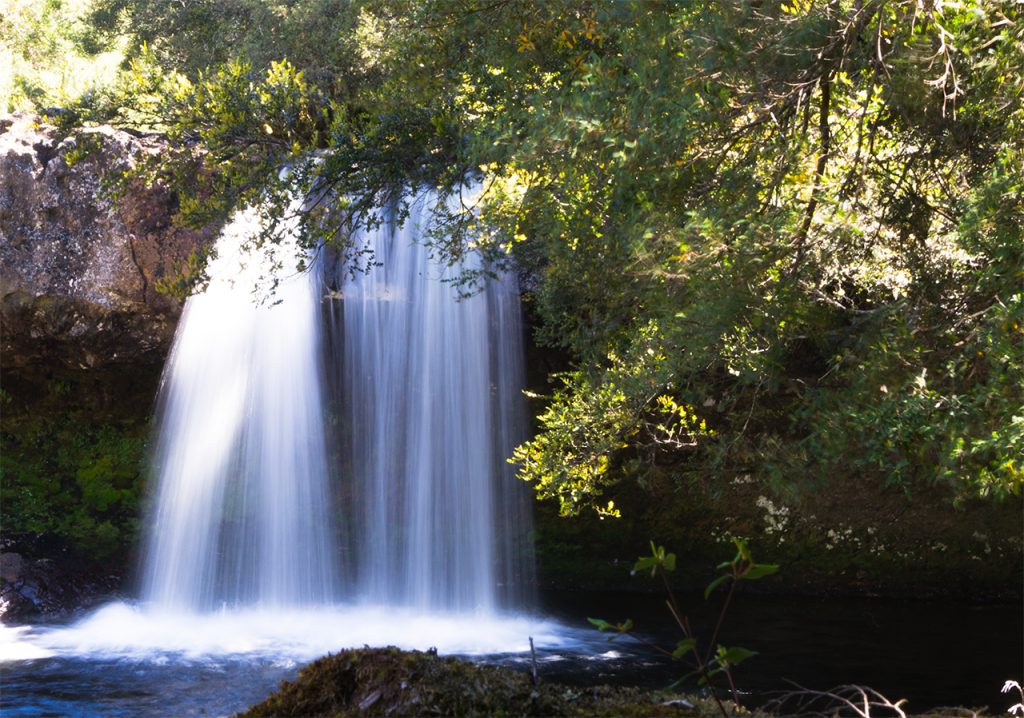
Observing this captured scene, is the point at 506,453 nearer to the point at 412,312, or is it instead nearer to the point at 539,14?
the point at 412,312

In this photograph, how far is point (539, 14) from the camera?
6.86 m

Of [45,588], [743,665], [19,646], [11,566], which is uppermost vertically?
[11,566]

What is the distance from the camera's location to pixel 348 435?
11.6 m

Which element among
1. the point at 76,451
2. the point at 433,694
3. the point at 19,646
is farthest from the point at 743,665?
the point at 76,451

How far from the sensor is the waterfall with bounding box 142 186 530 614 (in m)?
11.2

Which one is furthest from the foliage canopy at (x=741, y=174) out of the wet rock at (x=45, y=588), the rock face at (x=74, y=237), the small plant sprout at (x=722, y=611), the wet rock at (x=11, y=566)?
the wet rock at (x=11, y=566)

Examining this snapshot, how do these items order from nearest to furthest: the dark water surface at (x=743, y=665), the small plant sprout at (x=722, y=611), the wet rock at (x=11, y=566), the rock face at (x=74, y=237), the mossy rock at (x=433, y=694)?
the small plant sprout at (x=722, y=611), the mossy rock at (x=433, y=694), the dark water surface at (x=743, y=665), the rock face at (x=74, y=237), the wet rock at (x=11, y=566)

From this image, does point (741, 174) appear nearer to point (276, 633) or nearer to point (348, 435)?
point (276, 633)

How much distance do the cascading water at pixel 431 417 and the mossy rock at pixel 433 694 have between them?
9140 mm

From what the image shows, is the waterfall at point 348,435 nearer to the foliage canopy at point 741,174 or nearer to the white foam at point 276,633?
the white foam at point 276,633

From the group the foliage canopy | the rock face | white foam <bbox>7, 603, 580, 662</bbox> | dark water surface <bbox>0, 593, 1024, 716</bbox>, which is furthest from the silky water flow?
the foliage canopy

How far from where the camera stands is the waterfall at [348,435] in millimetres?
11156

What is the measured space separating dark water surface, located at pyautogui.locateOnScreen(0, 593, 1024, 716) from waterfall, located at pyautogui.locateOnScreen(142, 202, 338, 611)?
2449mm

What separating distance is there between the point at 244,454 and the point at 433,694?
32.4ft
